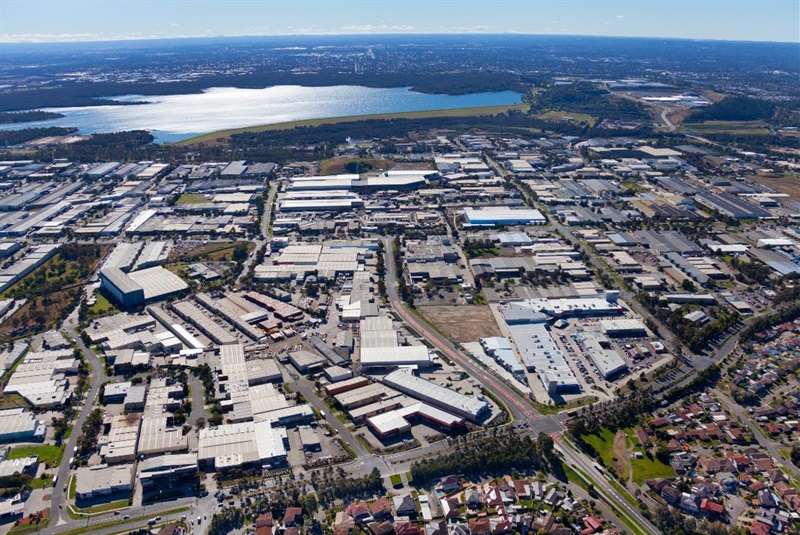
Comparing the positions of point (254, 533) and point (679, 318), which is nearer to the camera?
point (254, 533)

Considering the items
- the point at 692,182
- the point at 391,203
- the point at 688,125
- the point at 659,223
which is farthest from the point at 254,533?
the point at 688,125

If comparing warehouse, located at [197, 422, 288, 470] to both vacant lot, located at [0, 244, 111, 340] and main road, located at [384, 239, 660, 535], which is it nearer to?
main road, located at [384, 239, 660, 535]

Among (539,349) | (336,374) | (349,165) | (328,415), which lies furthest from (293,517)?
(349,165)

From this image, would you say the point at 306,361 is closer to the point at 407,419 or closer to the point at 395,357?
the point at 395,357

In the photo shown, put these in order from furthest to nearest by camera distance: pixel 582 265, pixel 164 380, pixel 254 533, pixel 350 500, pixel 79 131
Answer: pixel 79 131 < pixel 582 265 < pixel 164 380 < pixel 350 500 < pixel 254 533

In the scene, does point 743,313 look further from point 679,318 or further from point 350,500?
point 350,500
